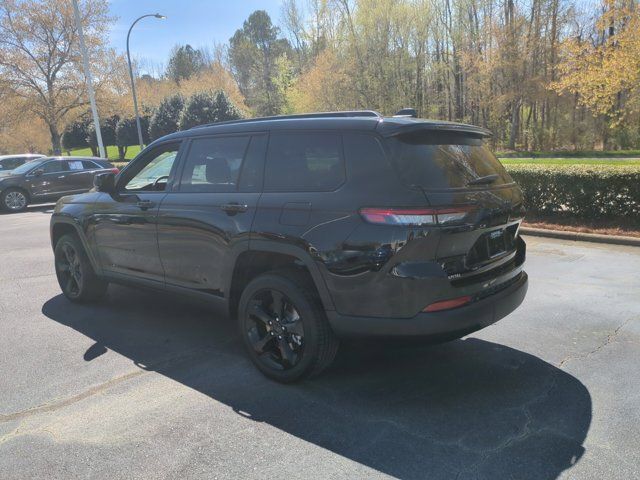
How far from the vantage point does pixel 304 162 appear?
3.38 m

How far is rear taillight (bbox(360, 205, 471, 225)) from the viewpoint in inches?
111

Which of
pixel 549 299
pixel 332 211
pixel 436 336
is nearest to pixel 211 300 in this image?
pixel 332 211

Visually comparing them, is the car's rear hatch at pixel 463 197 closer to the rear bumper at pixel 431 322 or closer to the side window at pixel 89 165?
the rear bumper at pixel 431 322

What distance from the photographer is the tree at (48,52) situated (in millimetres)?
28953

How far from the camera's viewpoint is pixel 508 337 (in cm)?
416

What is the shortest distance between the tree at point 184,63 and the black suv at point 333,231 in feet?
259

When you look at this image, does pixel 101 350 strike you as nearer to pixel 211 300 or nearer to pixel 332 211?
pixel 211 300

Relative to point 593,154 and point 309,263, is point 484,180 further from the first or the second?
point 593,154

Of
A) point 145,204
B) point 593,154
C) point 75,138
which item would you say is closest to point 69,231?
point 145,204

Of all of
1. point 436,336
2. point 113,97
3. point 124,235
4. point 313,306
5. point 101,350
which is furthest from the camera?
point 113,97

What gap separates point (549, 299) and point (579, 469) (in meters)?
2.92

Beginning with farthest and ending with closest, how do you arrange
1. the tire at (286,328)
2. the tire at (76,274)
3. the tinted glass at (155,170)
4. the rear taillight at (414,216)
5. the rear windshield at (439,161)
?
the tire at (76,274) → the tinted glass at (155,170) → the tire at (286,328) → the rear windshield at (439,161) → the rear taillight at (414,216)

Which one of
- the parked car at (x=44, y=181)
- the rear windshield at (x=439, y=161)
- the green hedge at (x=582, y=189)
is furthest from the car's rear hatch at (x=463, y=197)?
the parked car at (x=44, y=181)

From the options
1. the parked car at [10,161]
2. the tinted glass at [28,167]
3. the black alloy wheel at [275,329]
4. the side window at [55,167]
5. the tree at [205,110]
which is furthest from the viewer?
the tree at [205,110]
